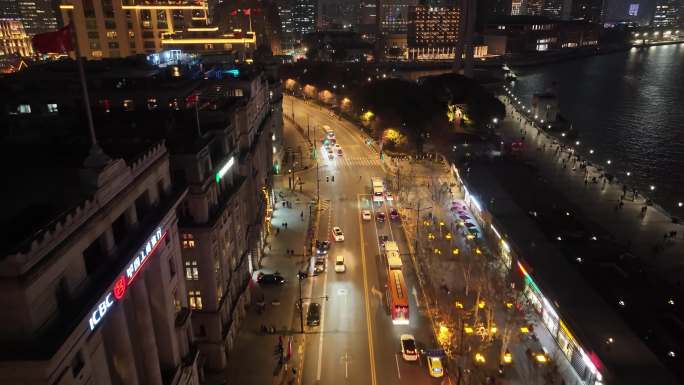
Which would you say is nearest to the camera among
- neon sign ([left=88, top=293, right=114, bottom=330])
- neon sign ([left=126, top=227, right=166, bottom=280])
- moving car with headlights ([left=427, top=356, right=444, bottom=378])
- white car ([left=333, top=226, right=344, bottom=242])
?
neon sign ([left=88, top=293, right=114, bottom=330])

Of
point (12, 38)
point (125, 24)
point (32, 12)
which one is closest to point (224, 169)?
point (125, 24)

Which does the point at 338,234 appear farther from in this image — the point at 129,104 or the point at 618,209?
the point at 618,209

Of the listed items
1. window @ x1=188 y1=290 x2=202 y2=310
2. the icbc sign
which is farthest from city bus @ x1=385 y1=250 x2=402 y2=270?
the icbc sign

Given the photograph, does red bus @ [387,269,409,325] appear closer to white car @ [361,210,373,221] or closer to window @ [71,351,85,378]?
white car @ [361,210,373,221]

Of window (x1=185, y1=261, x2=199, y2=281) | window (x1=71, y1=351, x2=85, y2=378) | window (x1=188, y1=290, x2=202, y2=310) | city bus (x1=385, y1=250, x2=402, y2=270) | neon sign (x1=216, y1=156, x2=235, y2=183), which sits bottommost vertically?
city bus (x1=385, y1=250, x2=402, y2=270)

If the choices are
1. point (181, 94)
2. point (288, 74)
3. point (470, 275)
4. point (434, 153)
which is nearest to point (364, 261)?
point (470, 275)

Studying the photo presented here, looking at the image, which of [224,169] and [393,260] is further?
[393,260]
